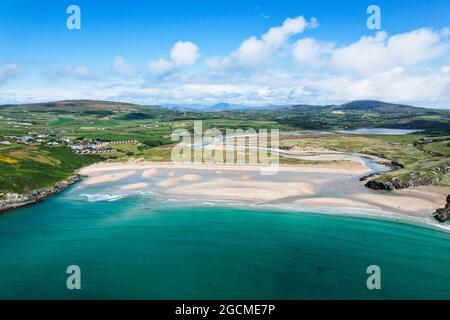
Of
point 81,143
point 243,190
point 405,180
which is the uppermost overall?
point 81,143

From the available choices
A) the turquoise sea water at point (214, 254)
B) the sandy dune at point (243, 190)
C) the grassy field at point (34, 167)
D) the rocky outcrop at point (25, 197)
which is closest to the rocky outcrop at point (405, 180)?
the sandy dune at point (243, 190)

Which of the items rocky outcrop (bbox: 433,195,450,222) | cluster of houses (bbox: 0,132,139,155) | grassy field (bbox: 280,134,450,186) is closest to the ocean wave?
grassy field (bbox: 280,134,450,186)

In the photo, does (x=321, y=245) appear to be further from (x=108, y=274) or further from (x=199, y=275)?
(x=108, y=274)

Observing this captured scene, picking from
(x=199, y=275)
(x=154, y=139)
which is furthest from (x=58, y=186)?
(x=154, y=139)

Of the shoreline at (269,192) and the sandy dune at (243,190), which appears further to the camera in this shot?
the sandy dune at (243,190)

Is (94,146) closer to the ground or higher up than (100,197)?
higher up

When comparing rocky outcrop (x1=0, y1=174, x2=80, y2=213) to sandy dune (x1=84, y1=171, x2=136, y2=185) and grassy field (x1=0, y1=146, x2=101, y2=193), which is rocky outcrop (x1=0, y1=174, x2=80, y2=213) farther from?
sandy dune (x1=84, y1=171, x2=136, y2=185)

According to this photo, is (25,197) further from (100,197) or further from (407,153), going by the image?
(407,153)

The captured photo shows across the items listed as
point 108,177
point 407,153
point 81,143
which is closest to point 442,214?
point 108,177

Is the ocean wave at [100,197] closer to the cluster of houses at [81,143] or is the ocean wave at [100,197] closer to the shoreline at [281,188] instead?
the shoreline at [281,188]
